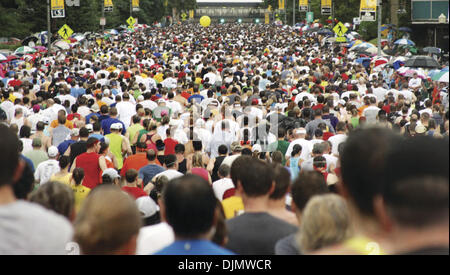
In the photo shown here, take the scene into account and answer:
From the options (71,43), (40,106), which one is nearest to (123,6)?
(71,43)

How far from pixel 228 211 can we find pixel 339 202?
2973 millimetres

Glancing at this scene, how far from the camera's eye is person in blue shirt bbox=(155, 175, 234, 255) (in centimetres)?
368

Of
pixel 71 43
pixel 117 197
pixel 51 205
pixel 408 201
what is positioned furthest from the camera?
pixel 71 43

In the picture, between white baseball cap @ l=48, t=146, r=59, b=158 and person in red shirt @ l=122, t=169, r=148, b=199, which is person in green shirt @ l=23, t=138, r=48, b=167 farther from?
person in red shirt @ l=122, t=169, r=148, b=199

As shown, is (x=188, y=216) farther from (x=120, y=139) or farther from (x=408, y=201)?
(x=120, y=139)

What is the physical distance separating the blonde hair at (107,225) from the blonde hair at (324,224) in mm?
858

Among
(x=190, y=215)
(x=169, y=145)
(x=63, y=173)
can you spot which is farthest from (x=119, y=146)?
(x=190, y=215)

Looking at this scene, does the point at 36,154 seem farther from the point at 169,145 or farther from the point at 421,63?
the point at 421,63

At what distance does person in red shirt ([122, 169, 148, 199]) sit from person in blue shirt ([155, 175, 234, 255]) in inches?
165

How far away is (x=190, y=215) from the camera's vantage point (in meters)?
3.75

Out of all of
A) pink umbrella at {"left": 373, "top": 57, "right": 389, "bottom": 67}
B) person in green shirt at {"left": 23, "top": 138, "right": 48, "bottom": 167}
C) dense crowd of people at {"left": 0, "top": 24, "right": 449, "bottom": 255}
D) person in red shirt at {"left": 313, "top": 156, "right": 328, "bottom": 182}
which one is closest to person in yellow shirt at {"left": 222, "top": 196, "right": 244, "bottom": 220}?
dense crowd of people at {"left": 0, "top": 24, "right": 449, "bottom": 255}

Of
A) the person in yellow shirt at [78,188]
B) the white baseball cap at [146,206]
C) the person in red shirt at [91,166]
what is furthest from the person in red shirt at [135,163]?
the white baseball cap at [146,206]

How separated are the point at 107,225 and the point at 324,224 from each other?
1.09 metres

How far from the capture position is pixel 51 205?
4859mm
